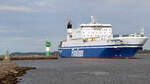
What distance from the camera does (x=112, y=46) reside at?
7212 centimetres

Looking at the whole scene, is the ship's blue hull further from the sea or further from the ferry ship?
the sea

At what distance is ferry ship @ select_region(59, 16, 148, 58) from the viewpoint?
70.5m

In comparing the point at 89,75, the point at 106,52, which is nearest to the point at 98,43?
the point at 106,52

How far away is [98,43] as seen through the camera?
7600 cm

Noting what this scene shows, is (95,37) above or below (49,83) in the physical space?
above

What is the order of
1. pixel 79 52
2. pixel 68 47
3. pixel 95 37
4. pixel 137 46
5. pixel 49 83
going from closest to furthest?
pixel 49 83
pixel 137 46
pixel 95 37
pixel 79 52
pixel 68 47

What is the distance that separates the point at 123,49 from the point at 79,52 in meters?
20.2

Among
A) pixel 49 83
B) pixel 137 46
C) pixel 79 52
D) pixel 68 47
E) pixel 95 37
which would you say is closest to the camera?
pixel 49 83

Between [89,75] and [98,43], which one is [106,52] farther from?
[89,75]

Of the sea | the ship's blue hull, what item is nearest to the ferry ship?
the ship's blue hull

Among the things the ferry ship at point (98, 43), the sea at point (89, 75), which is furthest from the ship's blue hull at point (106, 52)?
the sea at point (89, 75)

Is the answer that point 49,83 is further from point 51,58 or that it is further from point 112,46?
point 51,58

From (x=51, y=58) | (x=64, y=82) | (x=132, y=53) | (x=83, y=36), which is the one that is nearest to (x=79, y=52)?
(x=83, y=36)

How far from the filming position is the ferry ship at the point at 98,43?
70500 millimetres
